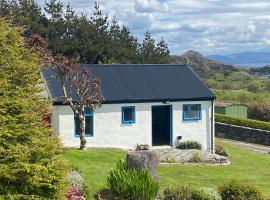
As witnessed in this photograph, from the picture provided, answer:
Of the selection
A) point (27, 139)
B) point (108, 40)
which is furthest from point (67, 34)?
point (27, 139)

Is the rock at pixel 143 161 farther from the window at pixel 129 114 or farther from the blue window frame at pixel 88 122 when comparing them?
the window at pixel 129 114

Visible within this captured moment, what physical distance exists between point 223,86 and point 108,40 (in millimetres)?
46899

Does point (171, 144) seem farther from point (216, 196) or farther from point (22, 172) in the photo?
point (22, 172)

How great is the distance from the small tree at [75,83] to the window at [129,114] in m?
2.02

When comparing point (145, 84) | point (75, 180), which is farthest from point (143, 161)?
point (145, 84)

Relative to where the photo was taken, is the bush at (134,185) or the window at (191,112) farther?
the window at (191,112)

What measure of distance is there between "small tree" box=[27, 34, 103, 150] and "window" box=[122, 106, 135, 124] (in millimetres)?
2024

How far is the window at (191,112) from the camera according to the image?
3052 cm

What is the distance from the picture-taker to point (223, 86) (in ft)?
316

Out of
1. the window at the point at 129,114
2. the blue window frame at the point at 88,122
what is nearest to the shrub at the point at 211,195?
the blue window frame at the point at 88,122

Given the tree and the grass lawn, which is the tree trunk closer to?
the grass lawn

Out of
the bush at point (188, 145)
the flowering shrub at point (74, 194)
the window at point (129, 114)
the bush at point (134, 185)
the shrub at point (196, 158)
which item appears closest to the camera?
the flowering shrub at point (74, 194)

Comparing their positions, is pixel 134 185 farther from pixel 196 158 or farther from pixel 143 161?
pixel 196 158

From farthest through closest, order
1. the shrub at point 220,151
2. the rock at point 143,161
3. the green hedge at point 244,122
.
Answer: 1. the green hedge at point 244,122
2. the shrub at point 220,151
3. the rock at point 143,161
